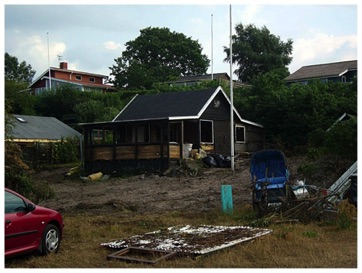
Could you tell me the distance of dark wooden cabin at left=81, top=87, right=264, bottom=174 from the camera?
2569 cm

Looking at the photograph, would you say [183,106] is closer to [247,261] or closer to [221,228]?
[221,228]

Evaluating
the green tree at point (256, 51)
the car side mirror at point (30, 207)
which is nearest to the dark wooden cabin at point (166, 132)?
the car side mirror at point (30, 207)

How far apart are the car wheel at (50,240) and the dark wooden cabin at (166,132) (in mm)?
15436

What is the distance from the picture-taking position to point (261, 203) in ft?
43.7

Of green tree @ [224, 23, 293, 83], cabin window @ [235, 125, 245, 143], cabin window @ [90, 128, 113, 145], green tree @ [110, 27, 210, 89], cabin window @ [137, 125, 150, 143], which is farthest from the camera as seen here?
green tree @ [110, 27, 210, 89]

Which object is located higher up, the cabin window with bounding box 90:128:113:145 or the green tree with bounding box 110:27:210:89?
the green tree with bounding box 110:27:210:89

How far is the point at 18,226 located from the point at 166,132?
65.6 ft

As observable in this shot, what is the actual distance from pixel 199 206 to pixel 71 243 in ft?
19.1

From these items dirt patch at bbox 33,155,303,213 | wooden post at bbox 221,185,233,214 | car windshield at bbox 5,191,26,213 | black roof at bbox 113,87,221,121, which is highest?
black roof at bbox 113,87,221,121

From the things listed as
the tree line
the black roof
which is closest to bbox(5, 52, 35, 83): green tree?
the tree line

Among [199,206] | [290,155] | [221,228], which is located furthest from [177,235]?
[290,155]

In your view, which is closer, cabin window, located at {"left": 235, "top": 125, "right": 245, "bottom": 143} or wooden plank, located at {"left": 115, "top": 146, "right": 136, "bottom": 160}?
wooden plank, located at {"left": 115, "top": 146, "right": 136, "bottom": 160}

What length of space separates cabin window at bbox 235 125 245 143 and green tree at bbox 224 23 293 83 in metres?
30.2

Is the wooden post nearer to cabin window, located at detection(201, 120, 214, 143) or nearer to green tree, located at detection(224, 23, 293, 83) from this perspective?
cabin window, located at detection(201, 120, 214, 143)
